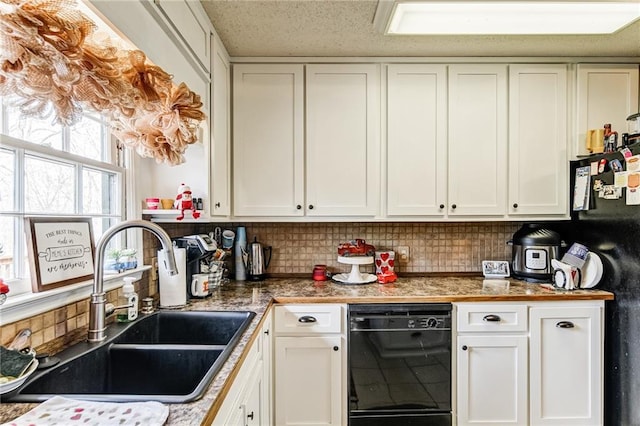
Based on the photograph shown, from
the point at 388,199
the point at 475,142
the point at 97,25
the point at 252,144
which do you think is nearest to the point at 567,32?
the point at 475,142

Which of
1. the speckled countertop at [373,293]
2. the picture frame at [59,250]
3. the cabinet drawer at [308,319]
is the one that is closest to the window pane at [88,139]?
the picture frame at [59,250]

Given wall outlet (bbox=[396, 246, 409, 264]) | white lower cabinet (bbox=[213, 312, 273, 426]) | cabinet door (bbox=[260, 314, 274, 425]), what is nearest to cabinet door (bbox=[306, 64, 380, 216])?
wall outlet (bbox=[396, 246, 409, 264])

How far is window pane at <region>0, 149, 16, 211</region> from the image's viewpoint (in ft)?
3.56

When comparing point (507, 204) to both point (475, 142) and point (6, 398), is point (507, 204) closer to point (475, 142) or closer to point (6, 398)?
point (475, 142)

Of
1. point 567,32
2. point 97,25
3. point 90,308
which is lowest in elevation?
point 90,308

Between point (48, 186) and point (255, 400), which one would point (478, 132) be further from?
point (48, 186)

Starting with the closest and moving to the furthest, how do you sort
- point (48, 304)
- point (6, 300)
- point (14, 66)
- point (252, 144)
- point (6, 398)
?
point (14, 66) → point (6, 398) → point (6, 300) → point (48, 304) → point (252, 144)

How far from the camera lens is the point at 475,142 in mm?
2316

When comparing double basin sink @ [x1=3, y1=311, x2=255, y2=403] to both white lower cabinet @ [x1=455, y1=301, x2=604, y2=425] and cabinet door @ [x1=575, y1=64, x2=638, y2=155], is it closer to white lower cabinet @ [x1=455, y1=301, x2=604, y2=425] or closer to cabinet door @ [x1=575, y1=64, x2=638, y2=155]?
white lower cabinet @ [x1=455, y1=301, x2=604, y2=425]

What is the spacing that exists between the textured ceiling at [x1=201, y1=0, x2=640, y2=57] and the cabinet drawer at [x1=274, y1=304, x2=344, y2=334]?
154 cm

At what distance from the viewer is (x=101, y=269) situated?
1.29m

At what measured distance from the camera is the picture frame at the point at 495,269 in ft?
8.22

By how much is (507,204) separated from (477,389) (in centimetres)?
114

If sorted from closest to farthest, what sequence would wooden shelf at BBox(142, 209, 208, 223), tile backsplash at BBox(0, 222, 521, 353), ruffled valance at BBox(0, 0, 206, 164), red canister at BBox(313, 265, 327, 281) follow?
1. ruffled valance at BBox(0, 0, 206, 164)
2. wooden shelf at BBox(142, 209, 208, 223)
3. red canister at BBox(313, 265, 327, 281)
4. tile backsplash at BBox(0, 222, 521, 353)
